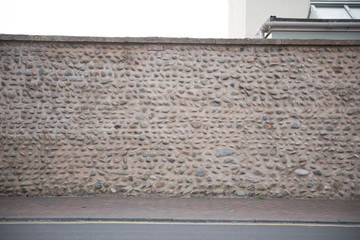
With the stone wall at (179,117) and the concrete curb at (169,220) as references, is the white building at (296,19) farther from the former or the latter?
the concrete curb at (169,220)

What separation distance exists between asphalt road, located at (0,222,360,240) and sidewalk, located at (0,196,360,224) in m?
0.31

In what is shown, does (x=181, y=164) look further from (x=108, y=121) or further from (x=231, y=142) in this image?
(x=108, y=121)

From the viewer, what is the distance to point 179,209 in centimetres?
743

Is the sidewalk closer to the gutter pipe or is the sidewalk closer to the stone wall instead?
the stone wall

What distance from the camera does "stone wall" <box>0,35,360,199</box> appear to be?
8805mm

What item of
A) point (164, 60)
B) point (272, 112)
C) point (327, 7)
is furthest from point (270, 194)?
point (327, 7)

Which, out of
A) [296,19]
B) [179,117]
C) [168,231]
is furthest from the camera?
[296,19]

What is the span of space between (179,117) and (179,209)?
98.6 inches

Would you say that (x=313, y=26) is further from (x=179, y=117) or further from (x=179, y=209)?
(x=179, y=209)

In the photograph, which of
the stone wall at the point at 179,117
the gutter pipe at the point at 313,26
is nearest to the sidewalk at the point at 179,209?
the stone wall at the point at 179,117

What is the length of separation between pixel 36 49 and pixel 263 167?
6570 mm

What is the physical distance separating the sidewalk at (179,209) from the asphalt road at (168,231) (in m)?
0.31

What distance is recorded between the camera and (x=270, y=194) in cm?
884

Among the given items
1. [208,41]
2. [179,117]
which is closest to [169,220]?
[179,117]
